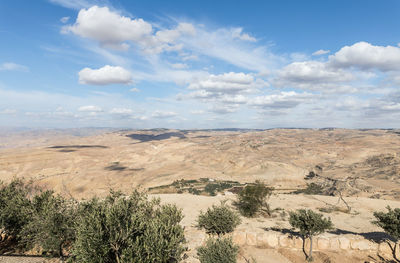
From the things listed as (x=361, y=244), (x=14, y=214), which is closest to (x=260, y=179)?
(x=361, y=244)

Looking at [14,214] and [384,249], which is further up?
[14,214]

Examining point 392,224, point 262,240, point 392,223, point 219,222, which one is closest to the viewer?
point 392,224

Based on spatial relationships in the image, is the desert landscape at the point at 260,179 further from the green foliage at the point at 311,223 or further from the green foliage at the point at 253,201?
the green foliage at the point at 311,223

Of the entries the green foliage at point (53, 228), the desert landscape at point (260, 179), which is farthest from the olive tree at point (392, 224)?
the green foliage at point (53, 228)

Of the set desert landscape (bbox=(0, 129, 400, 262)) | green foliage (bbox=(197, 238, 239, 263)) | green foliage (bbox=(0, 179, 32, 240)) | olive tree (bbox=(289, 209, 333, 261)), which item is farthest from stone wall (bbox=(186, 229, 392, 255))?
green foliage (bbox=(0, 179, 32, 240))

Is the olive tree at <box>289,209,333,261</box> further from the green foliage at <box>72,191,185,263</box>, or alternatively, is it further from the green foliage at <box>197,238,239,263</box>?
the green foliage at <box>72,191,185,263</box>

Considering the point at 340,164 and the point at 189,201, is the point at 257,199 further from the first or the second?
the point at 340,164

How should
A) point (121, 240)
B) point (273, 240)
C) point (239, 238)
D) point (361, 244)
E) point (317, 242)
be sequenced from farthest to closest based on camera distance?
point (239, 238) < point (273, 240) < point (317, 242) < point (361, 244) < point (121, 240)

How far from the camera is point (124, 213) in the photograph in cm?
1540

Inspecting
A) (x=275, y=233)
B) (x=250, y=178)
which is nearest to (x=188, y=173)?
(x=250, y=178)

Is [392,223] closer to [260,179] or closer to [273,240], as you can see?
[273,240]

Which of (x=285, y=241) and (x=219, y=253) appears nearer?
(x=219, y=253)

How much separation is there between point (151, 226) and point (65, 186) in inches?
2823

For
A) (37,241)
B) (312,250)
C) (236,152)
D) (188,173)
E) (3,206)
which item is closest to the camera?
(37,241)
